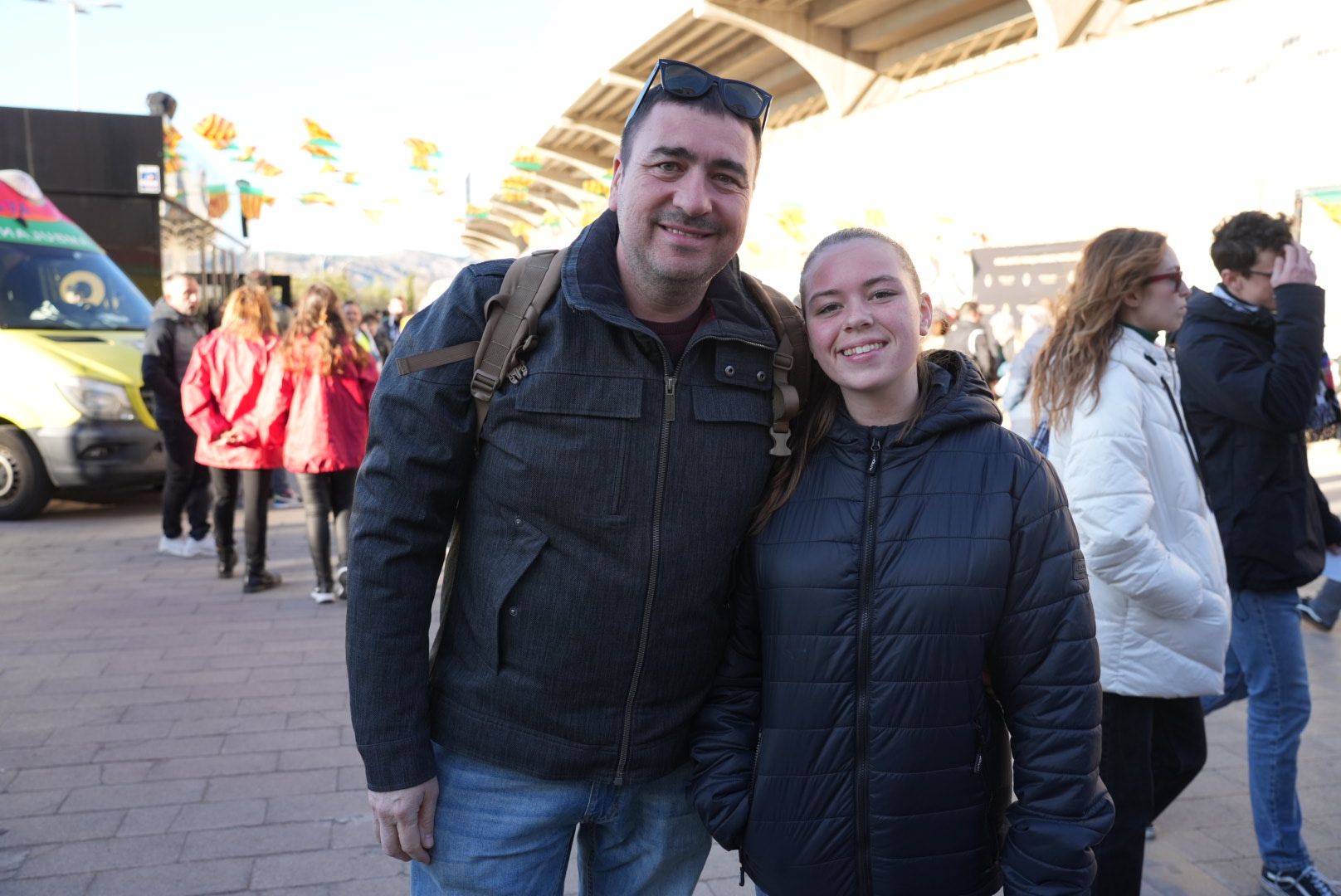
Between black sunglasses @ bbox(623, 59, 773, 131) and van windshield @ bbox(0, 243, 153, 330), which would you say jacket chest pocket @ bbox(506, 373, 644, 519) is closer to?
black sunglasses @ bbox(623, 59, 773, 131)

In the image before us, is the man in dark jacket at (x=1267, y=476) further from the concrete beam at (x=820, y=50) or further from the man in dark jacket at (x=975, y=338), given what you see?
the concrete beam at (x=820, y=50)

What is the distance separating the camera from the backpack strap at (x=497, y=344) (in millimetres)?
1879

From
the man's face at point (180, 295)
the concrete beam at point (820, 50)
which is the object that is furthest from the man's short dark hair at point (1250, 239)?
the concrete beam at point (820, 50)

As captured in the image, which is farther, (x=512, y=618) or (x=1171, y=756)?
(x=1171, y=756)

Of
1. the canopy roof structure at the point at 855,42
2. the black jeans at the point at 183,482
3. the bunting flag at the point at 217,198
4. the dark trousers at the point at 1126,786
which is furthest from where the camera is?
the canopy roof structure at the point at 855,42

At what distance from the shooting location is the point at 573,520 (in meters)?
1.87

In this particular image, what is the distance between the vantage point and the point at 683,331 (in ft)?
6.61

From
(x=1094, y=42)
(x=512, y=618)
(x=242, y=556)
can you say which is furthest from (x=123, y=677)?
(x=1094, y=42)

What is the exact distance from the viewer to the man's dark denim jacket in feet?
6.16

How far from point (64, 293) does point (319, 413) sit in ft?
17.8

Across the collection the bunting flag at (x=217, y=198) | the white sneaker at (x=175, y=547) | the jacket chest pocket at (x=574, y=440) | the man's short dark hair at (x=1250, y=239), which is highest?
the bunting flag at (x=217, y=198)

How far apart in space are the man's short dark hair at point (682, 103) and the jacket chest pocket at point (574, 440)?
18.2 inches

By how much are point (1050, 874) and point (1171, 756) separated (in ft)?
4.25

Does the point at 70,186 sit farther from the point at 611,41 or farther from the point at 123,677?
the point at 611,41
